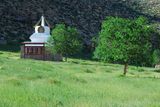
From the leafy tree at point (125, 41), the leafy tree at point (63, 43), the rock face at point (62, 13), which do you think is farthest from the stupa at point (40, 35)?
the leafy tree at point (125, 41)

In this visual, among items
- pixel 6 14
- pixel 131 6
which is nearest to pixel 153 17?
pixel 131 6

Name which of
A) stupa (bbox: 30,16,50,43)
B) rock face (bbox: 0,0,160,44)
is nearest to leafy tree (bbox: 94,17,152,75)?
stupa (bbox: 30,16,50,43)

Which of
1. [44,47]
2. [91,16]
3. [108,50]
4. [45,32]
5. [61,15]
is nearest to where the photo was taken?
[108,50]

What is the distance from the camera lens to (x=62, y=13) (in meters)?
148

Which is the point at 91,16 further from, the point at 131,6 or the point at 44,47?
the point at 44,47

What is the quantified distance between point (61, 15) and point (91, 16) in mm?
14332

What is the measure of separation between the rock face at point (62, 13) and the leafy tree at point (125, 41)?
6365cm

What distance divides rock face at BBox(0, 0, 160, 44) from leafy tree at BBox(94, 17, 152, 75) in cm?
6365

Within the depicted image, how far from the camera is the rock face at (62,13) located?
408 feet

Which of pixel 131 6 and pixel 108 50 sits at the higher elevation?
pixel 131 6

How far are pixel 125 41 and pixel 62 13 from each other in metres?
100

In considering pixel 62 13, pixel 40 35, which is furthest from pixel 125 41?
pixel 62 13

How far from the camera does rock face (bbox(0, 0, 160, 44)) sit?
124 meters

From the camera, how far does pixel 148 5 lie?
179 metres
